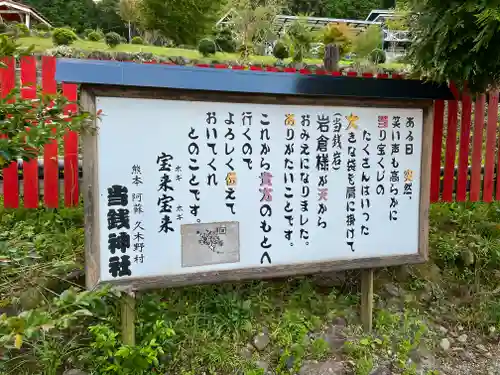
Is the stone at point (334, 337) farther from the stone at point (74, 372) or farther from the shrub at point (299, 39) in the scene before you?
the shrub at point (299, 39)

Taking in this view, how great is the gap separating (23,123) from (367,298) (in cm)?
259

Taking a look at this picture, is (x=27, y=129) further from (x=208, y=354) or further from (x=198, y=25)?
(x=198, y=25)

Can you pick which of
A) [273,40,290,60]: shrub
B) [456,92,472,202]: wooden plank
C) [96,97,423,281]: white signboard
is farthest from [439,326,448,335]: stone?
[273,40,290,60]: shrub

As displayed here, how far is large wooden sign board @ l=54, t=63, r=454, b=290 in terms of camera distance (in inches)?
103

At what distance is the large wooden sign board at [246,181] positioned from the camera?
2.61 m

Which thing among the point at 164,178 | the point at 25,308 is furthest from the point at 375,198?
the point at 25,308

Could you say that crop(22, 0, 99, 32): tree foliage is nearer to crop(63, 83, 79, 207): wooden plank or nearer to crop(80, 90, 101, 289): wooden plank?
crop(63, 83, 79, 207): wooden plank

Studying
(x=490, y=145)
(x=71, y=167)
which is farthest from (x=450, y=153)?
(x=71, y=167)

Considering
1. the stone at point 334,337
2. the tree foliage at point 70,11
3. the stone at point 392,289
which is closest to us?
the stone at point 334,337

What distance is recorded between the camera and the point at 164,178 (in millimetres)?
2717

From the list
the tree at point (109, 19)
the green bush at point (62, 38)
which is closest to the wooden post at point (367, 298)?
the green bush at point (62, 38)

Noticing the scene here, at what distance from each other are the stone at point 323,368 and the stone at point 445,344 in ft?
2.86

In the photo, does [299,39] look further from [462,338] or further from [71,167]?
[462,338]

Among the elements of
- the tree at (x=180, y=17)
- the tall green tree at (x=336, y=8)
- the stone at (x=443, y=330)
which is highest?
the tall green tree at (x=336, y=8)
